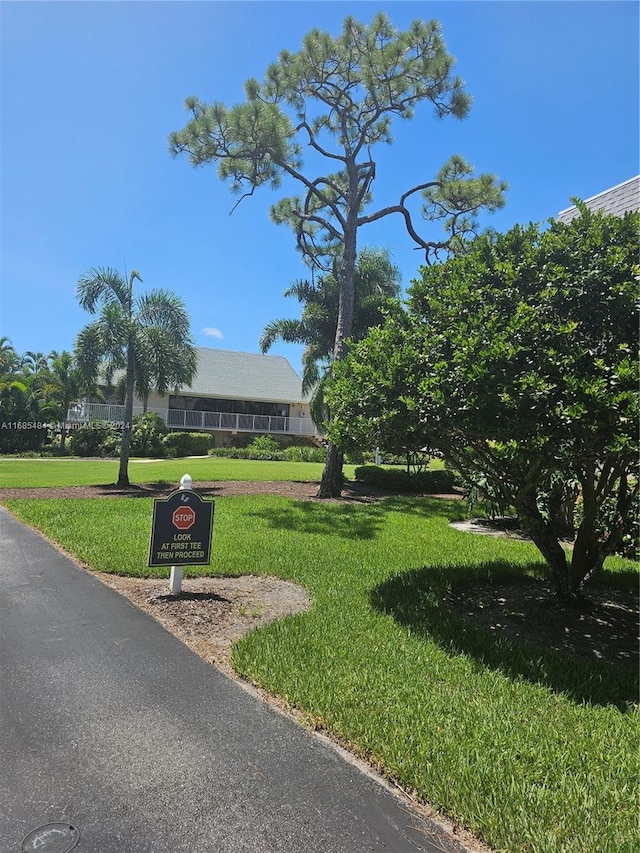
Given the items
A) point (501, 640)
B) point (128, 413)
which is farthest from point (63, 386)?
point (501, 640)

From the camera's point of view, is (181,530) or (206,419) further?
(206,419)

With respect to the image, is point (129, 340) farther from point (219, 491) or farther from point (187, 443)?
point (187, 443)

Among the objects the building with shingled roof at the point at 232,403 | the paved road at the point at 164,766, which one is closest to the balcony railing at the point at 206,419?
the building with shingled roof at the point at 232,403

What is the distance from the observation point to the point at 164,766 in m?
2.80

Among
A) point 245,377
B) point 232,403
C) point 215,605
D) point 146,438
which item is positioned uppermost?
point 245,377

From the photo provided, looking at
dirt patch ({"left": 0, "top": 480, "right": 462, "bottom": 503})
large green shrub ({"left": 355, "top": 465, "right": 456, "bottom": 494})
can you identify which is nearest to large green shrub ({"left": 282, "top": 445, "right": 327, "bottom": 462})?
dirt patch ({"left": 0, "top": 480, "right": 462, "bottom": 503})

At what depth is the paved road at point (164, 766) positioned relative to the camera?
233 centimetres

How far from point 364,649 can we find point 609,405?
2656mm

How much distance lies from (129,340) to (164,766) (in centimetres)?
1533

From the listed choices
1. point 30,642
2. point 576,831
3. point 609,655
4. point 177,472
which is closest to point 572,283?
point 609,655

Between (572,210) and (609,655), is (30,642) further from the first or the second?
(572,210)

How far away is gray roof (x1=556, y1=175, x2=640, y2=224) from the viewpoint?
8953 mm

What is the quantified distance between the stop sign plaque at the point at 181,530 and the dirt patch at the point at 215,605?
393 mm

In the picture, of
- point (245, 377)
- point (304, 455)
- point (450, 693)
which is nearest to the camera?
point (450, 693)
